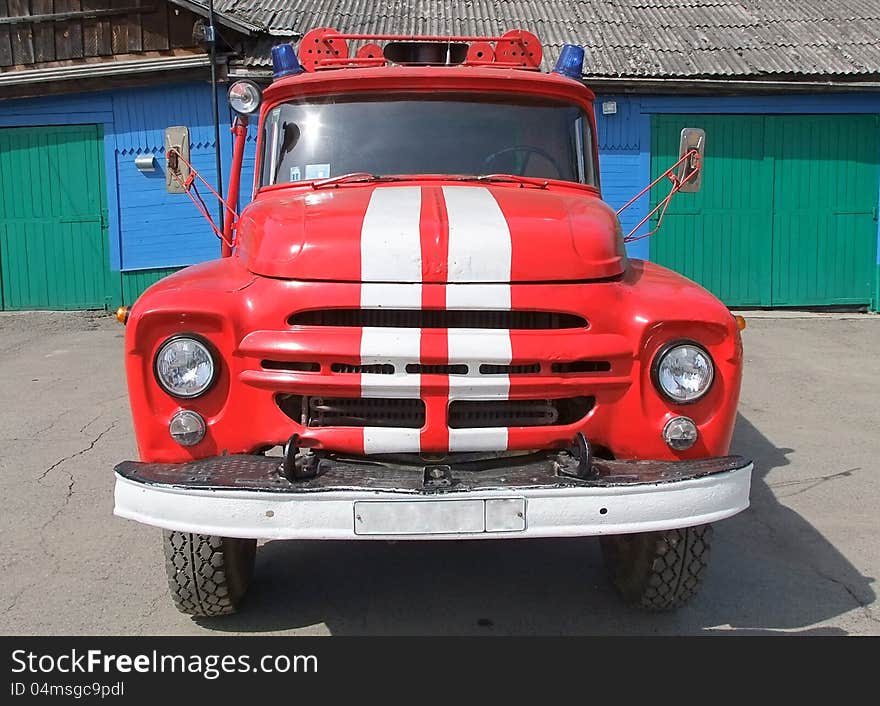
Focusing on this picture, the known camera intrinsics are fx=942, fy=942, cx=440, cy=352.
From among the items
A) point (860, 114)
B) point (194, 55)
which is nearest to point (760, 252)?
point (860, 114)

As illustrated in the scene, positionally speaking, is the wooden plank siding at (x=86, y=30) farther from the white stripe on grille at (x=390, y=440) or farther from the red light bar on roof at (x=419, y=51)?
the white stripe on grille at (x=390, y=440)

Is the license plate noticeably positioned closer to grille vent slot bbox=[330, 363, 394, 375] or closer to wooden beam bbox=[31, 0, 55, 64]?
grille vent slot bbox=[330, 363, 394, 375]

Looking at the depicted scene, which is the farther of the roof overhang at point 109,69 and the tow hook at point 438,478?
the roof overhang at point 109,69

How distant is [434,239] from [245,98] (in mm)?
1979

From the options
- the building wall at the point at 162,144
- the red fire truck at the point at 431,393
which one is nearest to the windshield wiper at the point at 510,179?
the red fire truck at the point at 431,393

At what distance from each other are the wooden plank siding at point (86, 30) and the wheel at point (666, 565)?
8980 mm

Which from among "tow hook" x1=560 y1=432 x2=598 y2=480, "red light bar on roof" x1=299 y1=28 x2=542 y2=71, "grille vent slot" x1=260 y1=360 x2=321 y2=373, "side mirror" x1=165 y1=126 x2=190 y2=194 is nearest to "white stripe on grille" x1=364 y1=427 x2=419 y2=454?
"grille vent slot" x1=260 y1=360 x2=321 y2=373

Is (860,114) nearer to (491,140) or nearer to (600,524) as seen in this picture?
(491,140)

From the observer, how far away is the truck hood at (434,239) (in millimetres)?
3025

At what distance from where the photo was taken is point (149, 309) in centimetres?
298

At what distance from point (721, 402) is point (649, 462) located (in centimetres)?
32

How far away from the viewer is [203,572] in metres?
3.28

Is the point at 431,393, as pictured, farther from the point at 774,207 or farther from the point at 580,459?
the point at 774,207

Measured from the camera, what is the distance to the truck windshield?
4.00 m
